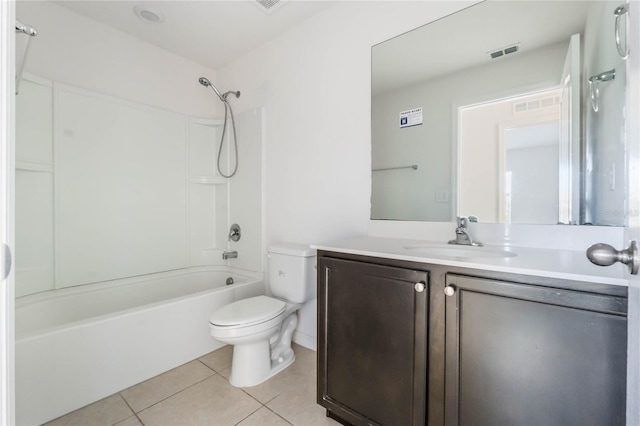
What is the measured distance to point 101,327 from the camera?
149 centimetres

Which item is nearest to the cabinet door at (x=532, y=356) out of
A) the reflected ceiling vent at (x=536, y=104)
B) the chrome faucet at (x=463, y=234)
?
the chrome faucet at (x=463, y=234)

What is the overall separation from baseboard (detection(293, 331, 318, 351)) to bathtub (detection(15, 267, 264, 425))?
1.57 ft

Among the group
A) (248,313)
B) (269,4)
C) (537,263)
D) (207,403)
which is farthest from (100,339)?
(269,4)

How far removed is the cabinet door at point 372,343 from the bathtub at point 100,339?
104cm

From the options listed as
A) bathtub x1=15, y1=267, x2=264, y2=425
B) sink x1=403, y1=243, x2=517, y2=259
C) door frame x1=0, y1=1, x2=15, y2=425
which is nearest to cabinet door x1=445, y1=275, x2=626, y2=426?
sink x1=403, y1=243, x2=517, y2=259

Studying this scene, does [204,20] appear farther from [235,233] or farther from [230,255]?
[230,255]

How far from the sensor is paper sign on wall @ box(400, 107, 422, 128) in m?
1.58

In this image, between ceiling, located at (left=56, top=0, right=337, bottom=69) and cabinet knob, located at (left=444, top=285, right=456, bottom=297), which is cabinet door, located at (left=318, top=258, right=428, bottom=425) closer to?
cabinet knob, located at (left=444, top=285, right=456, bottom=297)

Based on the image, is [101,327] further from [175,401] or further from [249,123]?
[249,123]

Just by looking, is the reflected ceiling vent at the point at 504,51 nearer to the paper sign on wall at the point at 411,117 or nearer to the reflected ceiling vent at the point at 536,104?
the reflected ceiling vent at the point at 536,104

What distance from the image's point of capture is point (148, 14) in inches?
77.4

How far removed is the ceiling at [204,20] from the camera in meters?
1.86

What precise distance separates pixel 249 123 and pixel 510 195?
2.03 m

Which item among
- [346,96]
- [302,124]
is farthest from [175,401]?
[346,96]
